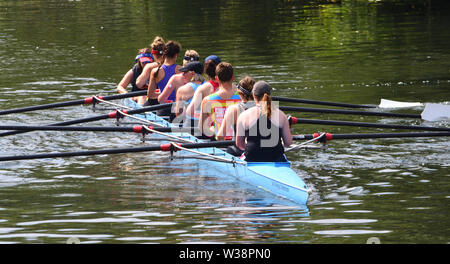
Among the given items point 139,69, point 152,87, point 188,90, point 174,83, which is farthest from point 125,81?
point 188,90

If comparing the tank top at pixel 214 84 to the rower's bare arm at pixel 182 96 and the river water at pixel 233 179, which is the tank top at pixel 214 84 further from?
the river water at pixel 233 179

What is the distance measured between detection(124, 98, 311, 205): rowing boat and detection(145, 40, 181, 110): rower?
11.3ft

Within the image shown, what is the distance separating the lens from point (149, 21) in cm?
4019

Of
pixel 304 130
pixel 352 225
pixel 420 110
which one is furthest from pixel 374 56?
pixel 352 225

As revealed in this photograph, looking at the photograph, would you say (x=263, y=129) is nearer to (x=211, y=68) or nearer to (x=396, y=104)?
(x=211, y=68)

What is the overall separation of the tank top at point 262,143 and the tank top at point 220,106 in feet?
3.41

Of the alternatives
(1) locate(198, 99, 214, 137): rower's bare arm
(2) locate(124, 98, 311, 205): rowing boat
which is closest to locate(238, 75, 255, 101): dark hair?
(2) locate(124, 98, 311, 205): rowing boat

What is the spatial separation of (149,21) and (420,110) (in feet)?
83.9

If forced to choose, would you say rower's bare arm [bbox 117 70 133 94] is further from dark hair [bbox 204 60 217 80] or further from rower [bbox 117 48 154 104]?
dark hair [bbox 204 60 217 80]

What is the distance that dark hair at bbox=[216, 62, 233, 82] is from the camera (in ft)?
37.9

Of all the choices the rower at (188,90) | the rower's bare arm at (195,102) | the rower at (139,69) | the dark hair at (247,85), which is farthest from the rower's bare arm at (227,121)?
the rower at (139,69)

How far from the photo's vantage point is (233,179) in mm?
11586

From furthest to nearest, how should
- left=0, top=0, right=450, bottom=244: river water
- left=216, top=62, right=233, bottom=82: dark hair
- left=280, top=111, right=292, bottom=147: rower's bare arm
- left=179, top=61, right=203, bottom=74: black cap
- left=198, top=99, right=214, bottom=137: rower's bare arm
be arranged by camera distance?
left=179, top=61, right=203, bottom=74: black cap
left=198, top=99, right=214, bottom=137: rower's bare arm
left=216, top=62, right=233, bottom=82: dark hair
left=280, top=111, right=292, bottom=147: rower's bare arm
left=0, top=0, right=450, bottom=244: river water
